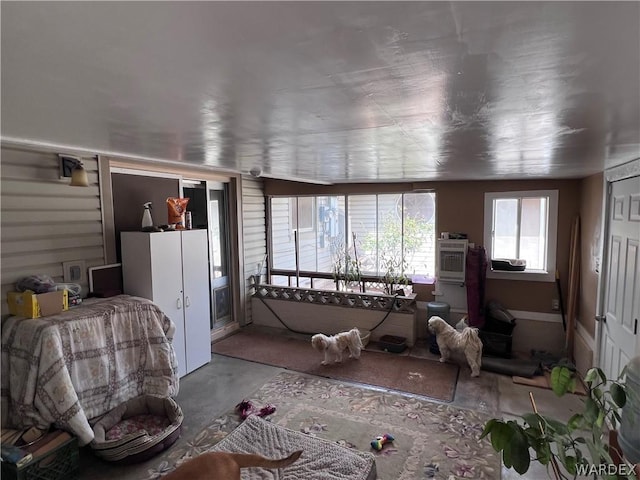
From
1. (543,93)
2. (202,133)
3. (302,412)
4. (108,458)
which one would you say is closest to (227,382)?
(302,412)

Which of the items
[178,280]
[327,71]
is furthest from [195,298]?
[327,71]

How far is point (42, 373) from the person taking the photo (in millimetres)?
2551

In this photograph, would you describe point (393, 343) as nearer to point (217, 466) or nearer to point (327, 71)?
point (217, 466)

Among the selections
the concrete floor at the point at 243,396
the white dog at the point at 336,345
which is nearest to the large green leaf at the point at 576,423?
the concrete floor at the point at 243,396

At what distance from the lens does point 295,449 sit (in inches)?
110

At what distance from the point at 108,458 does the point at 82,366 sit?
A: 711 millimetres

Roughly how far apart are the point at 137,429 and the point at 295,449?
4.53 feet

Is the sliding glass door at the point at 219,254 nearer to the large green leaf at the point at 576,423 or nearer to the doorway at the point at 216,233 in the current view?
the doorway at the point at 216,233

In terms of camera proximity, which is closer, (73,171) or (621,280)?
(621,280)

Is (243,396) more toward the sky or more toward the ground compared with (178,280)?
more toward the ground

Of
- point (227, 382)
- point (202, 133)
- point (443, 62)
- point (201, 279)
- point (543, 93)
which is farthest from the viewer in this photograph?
point (201, 279)

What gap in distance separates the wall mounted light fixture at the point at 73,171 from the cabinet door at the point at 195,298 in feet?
3.79

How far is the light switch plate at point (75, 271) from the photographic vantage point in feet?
10.8

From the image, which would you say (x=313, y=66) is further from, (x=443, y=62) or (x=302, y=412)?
(x=302, y=412)
